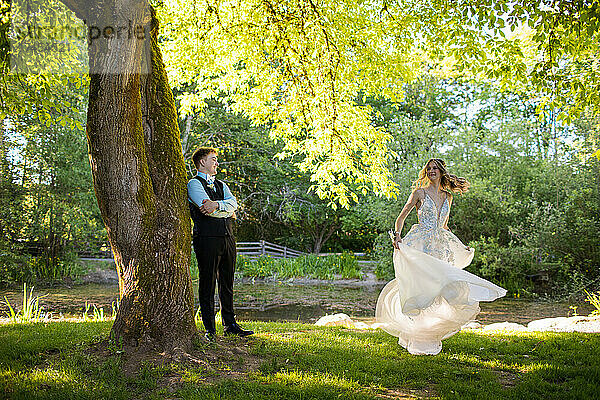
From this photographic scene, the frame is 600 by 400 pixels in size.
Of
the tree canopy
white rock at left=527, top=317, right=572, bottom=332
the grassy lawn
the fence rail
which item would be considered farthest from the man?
the fence rail

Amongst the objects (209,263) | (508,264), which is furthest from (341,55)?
(508,264)

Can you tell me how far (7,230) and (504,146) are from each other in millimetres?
15673

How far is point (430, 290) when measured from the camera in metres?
4.55

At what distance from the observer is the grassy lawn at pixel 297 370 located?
3633 millimetres

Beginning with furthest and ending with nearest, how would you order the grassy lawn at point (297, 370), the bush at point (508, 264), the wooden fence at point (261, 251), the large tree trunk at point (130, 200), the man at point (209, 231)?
the wooden fence at point (261, 251)
the bush at point (508, 264)
the man at point (209, 231)
the large tree trunk at point (130, 200)
the grassy lawn at point (297, 370)

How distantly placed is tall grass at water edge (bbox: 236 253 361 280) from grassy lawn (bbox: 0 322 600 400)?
12.4m

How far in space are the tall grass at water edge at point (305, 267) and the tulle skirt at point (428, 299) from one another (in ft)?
40.9

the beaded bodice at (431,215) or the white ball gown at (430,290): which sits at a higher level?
the beaded bodice at (431,215)

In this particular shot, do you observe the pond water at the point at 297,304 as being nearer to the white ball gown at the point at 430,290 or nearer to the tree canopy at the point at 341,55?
the tree canopy at the point at 341,55

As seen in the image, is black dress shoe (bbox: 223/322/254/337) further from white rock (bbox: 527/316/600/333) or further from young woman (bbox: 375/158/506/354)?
white rock (bbox: 527/316/600/333)

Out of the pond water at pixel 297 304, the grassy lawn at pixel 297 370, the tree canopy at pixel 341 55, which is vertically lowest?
the pond water at pixel 297 304

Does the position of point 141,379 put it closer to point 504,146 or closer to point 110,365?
point 110,365

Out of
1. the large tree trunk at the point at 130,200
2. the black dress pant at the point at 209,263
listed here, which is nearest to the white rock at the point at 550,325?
the black dress pant at the point at 209,263

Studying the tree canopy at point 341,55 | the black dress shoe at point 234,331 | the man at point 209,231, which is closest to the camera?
the man at point 209,231
